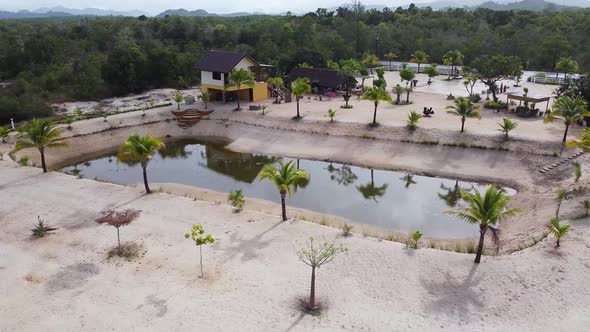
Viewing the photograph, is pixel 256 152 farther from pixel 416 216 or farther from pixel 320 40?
pixel 320 40

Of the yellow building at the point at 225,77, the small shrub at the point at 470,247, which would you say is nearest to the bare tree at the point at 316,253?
the small shrub at the point at 470,247

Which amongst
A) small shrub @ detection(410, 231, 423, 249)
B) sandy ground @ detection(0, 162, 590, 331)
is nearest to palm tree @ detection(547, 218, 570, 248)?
sandy ground @ detection(0, 162, 590, 331)

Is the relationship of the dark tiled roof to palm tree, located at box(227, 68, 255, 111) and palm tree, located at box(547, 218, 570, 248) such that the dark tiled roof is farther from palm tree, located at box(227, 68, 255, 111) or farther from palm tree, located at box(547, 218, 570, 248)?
palm tree, located at box(547, 218, 570, 248)

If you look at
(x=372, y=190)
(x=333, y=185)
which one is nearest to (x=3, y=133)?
(x=333, y=185)

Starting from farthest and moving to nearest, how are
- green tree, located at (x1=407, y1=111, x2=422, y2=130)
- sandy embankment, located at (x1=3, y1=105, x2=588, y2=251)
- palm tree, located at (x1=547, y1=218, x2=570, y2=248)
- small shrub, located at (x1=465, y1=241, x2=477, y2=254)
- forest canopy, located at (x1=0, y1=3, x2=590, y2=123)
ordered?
forest canopy, located at (x1=0, y1=3, x2=590, y2=123) → green tree, located at (x1=407, y1=111, x2=422, y2=130) → sandy embankment, located at (x1=3, y1=105, x2=588, y2=251) → small shrub, located at (x1=465, y1=241, x2=477, y2=254) → palm tree, located at (x1=547, y1=218, x2=570, y2=248)

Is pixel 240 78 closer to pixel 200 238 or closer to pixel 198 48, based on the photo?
pixel 200 238

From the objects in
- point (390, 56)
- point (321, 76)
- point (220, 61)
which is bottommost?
point (321, 76)

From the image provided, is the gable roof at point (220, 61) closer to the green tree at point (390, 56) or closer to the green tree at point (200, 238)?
the green tree at point (200, 238)
